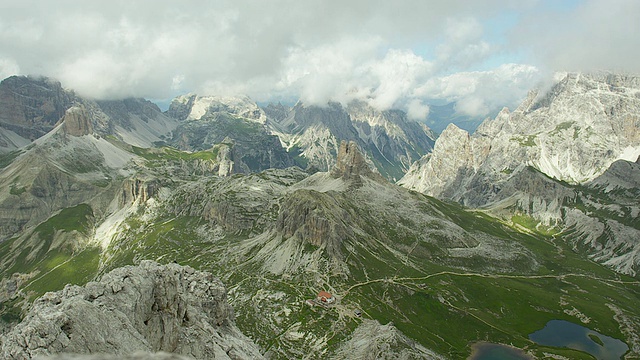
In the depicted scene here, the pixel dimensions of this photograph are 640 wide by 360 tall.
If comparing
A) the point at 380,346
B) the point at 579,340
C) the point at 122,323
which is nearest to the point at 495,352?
the point at 579,340

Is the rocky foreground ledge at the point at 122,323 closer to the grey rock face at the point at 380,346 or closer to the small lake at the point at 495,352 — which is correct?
the grey rock face at the point at 380,346

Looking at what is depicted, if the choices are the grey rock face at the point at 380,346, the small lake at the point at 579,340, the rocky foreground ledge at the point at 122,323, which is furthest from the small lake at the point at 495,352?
the rocky foreground ledge at the point at 122,323

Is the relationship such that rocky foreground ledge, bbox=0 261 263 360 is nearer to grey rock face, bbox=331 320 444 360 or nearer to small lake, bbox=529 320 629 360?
grey rock face, bbox=331 320 444 360

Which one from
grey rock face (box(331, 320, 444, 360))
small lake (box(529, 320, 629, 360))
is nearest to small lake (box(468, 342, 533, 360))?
small lake (box(529, 320, 629, 360))

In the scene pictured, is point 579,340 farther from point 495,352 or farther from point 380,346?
point 380,346

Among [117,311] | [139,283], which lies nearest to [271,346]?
[139,283]
